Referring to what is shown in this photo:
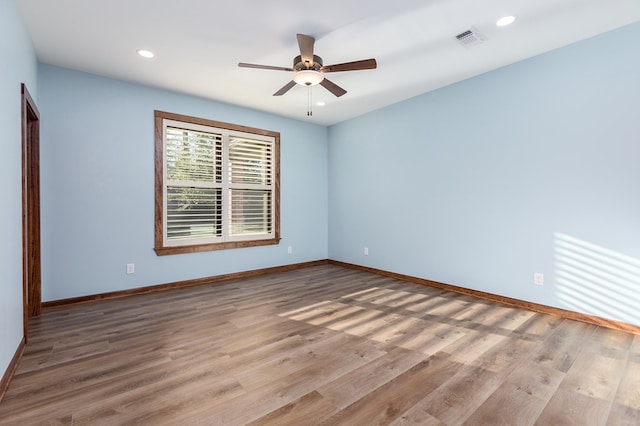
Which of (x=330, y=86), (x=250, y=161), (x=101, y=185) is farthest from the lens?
(x=250, y=161)

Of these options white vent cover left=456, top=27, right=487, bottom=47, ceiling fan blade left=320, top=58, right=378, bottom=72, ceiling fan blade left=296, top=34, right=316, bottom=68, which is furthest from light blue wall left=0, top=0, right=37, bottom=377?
white vent cover left=456, top=27, right=487, bottom=47

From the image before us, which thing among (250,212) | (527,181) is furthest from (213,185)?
(527,181)

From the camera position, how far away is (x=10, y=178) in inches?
82.2

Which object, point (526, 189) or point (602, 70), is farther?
point (526, 189)

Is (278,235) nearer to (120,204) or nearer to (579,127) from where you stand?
(120,204)

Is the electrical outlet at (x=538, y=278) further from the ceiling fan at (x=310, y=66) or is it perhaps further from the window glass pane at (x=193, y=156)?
the window glass pane at (x=193, y=156)

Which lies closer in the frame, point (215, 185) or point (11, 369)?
point (11, 369)

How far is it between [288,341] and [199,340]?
0.76 meters

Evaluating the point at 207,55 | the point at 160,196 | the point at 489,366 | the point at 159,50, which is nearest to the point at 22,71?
the point at 159,50

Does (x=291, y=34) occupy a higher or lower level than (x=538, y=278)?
higher

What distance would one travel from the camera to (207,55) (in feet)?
10.1

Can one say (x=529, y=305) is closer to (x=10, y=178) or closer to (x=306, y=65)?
(x=306, y=65)

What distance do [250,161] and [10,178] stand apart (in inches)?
119

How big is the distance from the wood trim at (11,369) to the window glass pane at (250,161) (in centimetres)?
299
